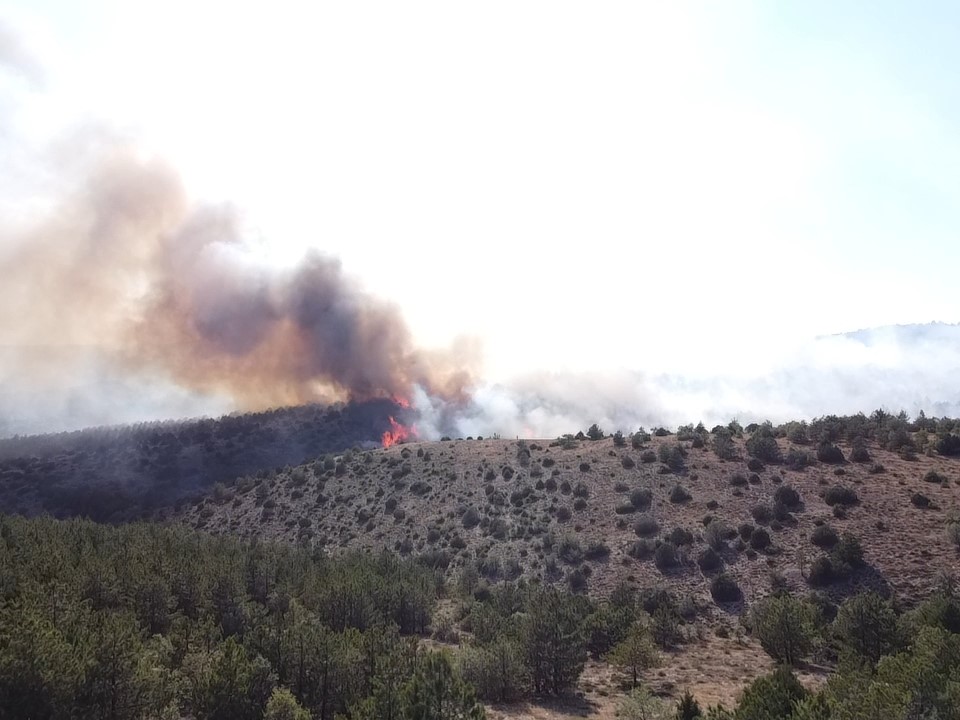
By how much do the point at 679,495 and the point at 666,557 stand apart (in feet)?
38.3

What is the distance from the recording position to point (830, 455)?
229 ft

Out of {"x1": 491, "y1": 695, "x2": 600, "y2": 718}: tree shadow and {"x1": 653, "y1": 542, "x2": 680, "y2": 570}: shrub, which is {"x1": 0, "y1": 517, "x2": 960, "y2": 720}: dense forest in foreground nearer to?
{"x1": 491, "y1": 695, "x2": 600, "y2": 718}: tree shadow

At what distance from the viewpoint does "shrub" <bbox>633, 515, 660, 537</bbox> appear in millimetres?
64938

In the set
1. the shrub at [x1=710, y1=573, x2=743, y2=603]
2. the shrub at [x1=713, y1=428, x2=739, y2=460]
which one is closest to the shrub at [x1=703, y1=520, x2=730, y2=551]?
the shrub at [x1=710, y1=573, x2=743, y2=603]

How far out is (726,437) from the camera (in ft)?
271

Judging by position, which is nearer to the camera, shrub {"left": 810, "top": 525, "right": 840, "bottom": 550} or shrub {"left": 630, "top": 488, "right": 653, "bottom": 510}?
shrub {"left": 810, "top": 525, "right": 840, "bottom": 550}

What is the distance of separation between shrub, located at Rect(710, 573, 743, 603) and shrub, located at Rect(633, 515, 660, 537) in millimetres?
10327

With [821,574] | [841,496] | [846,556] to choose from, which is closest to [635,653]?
[821,574]

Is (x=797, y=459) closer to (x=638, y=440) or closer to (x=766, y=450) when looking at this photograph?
(x=766, y=450)

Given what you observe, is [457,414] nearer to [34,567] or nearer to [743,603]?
[743,603]

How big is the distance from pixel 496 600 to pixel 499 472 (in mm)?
34343

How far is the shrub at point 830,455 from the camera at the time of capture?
6938 centimetres

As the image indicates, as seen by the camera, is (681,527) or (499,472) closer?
(681,527)

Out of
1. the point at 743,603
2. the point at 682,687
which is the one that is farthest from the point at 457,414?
the point at 682,687
